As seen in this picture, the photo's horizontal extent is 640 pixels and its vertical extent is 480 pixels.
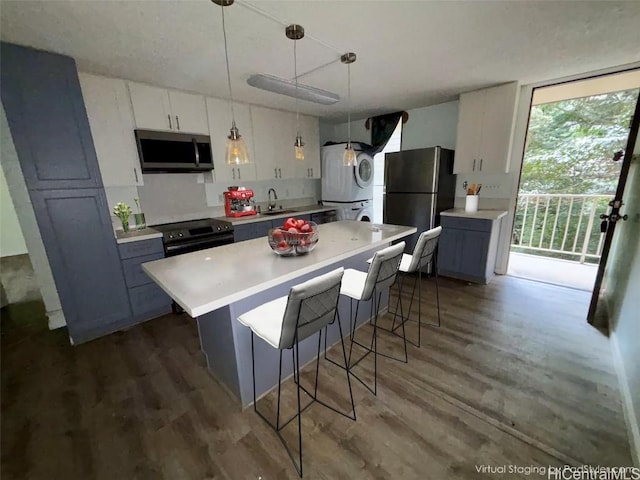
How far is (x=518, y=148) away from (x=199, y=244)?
3.97m

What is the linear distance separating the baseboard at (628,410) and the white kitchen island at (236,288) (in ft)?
5.56

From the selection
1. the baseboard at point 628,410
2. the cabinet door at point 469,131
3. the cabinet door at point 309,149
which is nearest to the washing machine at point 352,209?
the cabinet door at point 309,149

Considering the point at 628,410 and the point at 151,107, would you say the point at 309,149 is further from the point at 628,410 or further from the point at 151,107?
the point at 628,410

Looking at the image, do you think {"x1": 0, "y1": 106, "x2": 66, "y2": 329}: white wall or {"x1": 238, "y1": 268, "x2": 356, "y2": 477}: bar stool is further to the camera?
{"x1": 0, "y1": 106, "x2": 66, "y2": 329}: white wall

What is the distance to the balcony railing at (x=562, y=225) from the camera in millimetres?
3660

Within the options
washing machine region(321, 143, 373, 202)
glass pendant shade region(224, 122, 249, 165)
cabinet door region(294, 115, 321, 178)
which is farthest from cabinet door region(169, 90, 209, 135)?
washing machine region(321, 143, 373, 202)

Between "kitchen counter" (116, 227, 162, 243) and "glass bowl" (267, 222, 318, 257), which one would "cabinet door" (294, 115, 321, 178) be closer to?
"kitchen counter" (116, 227, 162, 243)

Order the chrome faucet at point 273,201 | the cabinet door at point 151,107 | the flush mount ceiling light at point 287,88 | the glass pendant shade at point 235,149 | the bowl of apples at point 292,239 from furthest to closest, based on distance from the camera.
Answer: the chrome faucet at point 273,201
the cabinet door at point 151,107
the flush mount ceiling light at point 287,88
the bowl of apples at point 292,239
the glass pendant shade at point 235,149

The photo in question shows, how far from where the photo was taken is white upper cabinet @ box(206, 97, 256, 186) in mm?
3180

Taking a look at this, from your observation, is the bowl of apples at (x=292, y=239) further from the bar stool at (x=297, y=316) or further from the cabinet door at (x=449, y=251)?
the cabinet door at (x=449, y=251)

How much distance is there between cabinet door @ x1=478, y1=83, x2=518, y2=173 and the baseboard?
209 centimetres

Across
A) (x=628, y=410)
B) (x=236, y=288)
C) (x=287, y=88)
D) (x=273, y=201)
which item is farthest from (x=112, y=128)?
(x=628, y=410)

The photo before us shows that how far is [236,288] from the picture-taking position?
1230 millimetres

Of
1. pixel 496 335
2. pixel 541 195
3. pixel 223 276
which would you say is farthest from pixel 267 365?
pixel 541 195
